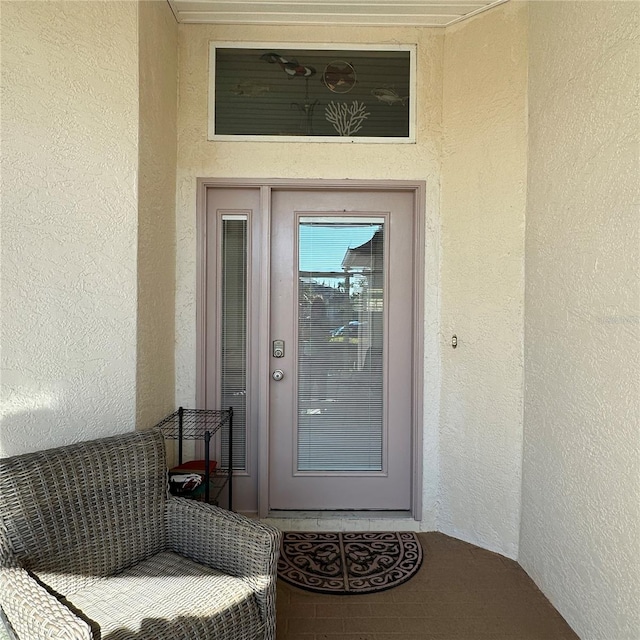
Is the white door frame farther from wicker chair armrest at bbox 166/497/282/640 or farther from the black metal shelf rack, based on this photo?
wicker chair armrest at bbox 166/497/282/640

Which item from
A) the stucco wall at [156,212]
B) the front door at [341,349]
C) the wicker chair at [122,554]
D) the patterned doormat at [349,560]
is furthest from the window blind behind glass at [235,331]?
the wicker chair at [122,554]

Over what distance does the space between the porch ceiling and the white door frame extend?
0.89 metres

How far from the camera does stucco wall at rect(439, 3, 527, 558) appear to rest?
7.14 ft

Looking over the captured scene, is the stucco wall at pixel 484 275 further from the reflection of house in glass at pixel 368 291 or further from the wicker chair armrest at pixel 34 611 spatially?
the wicker chair armrest at pixel 34 611

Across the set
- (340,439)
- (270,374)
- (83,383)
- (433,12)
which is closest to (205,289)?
(270,374)

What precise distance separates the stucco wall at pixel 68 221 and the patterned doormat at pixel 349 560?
1.11 meters

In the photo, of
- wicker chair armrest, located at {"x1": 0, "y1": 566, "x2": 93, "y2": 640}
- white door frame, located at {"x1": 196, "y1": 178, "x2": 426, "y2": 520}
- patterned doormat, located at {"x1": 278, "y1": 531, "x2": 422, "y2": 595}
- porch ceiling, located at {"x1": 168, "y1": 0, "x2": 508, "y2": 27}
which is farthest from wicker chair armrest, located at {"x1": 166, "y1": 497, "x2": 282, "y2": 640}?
porch ceiling, located at {"x1": 168, "y1": 0, "x2": 508, "y2": 27}

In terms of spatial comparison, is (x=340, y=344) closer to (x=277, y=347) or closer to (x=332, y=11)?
(x=277, y=347)

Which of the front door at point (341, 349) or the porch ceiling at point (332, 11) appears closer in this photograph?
the porch ceiling at point (332, 11)

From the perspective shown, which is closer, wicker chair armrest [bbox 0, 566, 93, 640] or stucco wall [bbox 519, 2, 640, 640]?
wicker chair armrest [bbox 0, 566, 93, 640]

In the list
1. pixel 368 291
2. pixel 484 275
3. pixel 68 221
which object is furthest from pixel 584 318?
pixel 68 221

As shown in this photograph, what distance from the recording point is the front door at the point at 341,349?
2.50 m

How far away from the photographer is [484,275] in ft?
7.39

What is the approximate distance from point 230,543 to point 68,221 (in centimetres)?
152
